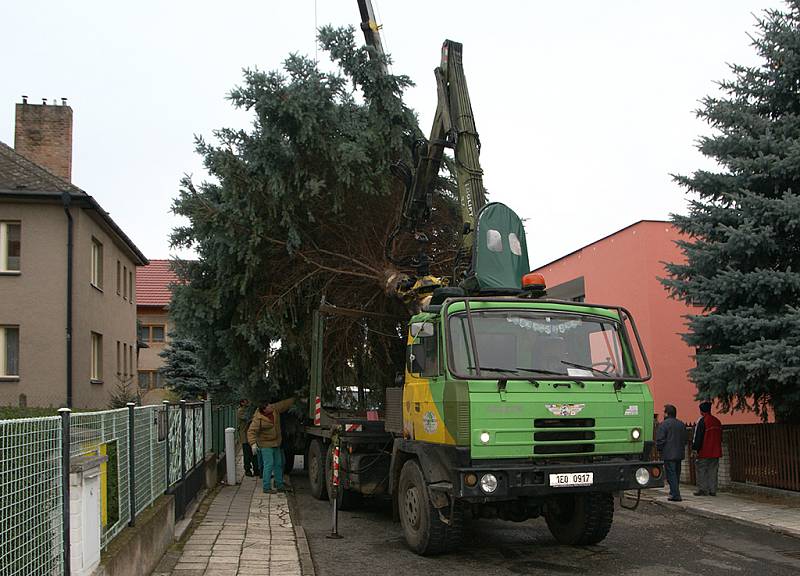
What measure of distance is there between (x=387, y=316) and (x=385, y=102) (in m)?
3.73

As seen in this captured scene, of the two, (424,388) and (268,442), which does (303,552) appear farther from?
(268,442)

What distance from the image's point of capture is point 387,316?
1395 cm

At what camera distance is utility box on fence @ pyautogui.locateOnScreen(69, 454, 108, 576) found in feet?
15.8

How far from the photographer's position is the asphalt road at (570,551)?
738cm

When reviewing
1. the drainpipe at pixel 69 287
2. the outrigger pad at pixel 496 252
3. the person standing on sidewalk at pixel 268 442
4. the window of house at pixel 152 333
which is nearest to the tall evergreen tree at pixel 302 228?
the person standing on sidewalk at pixel 268 442

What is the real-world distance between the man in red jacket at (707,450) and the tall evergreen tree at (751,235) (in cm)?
41

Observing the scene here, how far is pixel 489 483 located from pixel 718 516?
4953mm

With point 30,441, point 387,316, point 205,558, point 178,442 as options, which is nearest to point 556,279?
point 387,316

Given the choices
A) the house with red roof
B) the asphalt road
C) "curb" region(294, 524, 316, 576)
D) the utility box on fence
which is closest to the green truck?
the asphalt road

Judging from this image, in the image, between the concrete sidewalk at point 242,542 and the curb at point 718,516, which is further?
the curb at point 718,516

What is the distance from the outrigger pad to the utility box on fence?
528cm

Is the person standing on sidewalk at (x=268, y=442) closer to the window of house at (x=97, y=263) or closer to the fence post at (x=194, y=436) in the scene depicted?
the fence post at (x=194, y=436)

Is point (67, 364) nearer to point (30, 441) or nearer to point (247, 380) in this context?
point (247, 380)

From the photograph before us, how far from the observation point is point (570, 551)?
8.18 m
